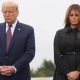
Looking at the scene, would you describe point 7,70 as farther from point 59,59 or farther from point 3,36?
point 59,59

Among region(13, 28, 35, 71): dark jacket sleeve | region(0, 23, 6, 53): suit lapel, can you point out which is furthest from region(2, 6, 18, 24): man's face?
region(13, 28, 35, 71): dark jacket sleeve

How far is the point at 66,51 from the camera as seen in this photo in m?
7.85

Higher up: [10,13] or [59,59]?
[10,13]

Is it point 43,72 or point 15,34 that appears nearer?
point 15,34

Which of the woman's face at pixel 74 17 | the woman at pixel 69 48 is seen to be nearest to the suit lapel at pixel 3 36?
the woman at pixel 69 48

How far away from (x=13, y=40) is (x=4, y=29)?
232mm

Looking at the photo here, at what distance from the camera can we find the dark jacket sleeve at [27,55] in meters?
7.70

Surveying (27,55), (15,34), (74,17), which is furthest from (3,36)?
(74,17)

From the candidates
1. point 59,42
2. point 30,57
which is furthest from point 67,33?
point 30,57

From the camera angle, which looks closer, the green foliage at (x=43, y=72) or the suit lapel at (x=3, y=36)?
the suit lapel at (x=3, y=36)

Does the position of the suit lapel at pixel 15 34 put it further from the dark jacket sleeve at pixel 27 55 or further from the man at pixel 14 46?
the dark jacket sleeve at pixel 27 55

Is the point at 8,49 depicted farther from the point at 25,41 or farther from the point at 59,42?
the point at 59,42

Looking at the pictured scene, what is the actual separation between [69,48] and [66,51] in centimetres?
7

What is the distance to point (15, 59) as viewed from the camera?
25.5 ft
